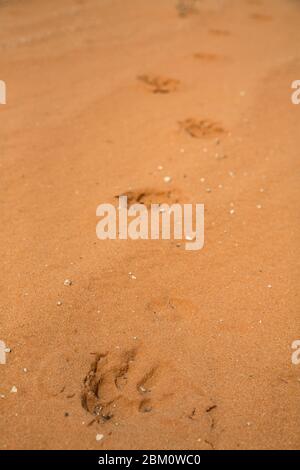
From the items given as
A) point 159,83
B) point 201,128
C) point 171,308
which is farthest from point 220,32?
point 171,308

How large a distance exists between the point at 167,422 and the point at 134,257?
92cm

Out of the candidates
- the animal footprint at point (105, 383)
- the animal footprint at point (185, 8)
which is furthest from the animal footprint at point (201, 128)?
the animal footprint at point (185, 8)

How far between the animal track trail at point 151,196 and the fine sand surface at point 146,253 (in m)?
0.01

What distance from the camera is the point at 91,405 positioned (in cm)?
178

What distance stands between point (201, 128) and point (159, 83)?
84 cm

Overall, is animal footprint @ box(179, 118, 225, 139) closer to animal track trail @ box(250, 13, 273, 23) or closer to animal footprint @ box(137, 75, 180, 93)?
animal footprint @ box(137, 75, 180, 93)

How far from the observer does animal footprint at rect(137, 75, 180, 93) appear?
3.93 metres

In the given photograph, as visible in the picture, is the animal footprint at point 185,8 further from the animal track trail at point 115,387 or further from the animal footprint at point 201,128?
the animal track trail at point 115,387

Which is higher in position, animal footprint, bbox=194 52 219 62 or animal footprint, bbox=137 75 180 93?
animal footprint, bbox=194 52 219 62

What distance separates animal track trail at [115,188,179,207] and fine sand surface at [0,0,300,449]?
0.04 ft

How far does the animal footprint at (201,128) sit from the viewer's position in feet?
11.2

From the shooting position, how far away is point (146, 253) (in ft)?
7.96

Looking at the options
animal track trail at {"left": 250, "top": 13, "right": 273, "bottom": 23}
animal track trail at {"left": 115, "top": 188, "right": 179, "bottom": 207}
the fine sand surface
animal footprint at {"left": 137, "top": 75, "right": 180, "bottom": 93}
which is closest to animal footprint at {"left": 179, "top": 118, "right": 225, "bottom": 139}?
the fine sand surface

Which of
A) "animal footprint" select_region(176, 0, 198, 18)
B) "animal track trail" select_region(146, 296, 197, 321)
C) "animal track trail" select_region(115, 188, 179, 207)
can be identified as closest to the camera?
"animal track trail" select_region(146, 296, 197, 321)
